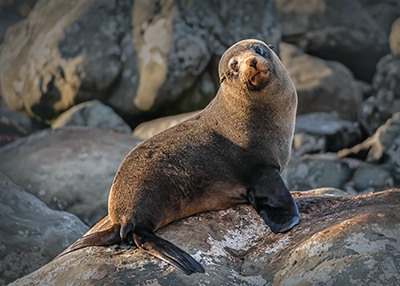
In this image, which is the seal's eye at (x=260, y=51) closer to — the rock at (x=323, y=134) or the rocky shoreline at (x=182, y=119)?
the rocky shoreline at (x=182, y=119)

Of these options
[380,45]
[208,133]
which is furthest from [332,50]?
[208,133]

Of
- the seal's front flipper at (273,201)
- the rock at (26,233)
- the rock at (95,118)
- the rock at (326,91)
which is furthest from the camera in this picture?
the rock at (326,91)

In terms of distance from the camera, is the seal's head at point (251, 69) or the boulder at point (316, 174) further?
the boulder at point (316, 174)

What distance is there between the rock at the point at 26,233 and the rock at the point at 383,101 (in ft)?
27.2

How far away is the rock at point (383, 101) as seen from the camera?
13.7m

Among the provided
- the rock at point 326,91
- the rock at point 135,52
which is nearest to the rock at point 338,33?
the rock at point 326,91

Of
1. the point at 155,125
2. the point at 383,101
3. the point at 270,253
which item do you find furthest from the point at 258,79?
the point at 383,101

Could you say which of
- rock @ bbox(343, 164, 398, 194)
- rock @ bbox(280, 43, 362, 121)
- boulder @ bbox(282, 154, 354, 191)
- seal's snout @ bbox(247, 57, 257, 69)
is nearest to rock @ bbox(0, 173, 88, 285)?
seal's snout @ bbox(247, 57, 257, 69)

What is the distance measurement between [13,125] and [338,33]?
9.42 metres

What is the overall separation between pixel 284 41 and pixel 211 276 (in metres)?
15.2

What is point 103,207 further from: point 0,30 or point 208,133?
point 0,30

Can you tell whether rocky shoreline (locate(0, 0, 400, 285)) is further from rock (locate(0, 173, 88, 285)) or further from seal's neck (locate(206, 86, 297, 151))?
seal's neck (locate(206, 86, 297, 151))

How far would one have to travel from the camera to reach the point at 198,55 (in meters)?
12.6

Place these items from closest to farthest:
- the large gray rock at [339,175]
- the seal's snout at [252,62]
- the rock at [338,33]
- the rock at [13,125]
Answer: the seal's snout at [252,62], the large gray rock at [339,175], the rock at [13,125], the rock at [338,33]
